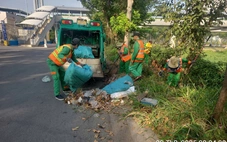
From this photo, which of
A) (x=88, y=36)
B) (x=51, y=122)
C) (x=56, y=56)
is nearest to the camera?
(x=51, y=122)

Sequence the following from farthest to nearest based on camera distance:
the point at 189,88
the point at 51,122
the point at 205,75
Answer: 1. the point at 205,75
2. the point at 189,88
3. the point at 51,122

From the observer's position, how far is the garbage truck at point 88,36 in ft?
17.1

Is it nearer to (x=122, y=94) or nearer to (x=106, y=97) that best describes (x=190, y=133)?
(x=122, y=94)

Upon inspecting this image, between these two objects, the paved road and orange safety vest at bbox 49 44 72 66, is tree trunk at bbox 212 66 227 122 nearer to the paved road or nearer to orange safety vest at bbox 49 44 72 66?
the paved road

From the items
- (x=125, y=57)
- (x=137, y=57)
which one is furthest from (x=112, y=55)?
(x=137, y=57)

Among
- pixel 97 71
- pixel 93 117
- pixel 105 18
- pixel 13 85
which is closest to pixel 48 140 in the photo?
pixel 93 117

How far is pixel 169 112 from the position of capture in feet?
9.19

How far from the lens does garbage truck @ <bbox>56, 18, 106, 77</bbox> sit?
17.1 ft

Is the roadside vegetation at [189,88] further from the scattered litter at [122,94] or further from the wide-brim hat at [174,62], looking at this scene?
the wide-brim hat at [174,62]

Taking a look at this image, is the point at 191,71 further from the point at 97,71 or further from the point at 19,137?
the point at 19,137

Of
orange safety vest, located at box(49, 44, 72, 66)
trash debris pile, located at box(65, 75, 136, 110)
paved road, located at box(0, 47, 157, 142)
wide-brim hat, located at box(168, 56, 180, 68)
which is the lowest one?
paved road, located at box(0, 47, 157, 142)

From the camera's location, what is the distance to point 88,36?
6.89 m

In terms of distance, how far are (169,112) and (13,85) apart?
4760 millimetres

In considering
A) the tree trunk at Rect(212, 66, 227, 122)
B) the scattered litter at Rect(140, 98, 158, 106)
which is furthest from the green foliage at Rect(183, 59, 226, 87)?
the tree trunk at Rect(212, 66, 227, 122)
